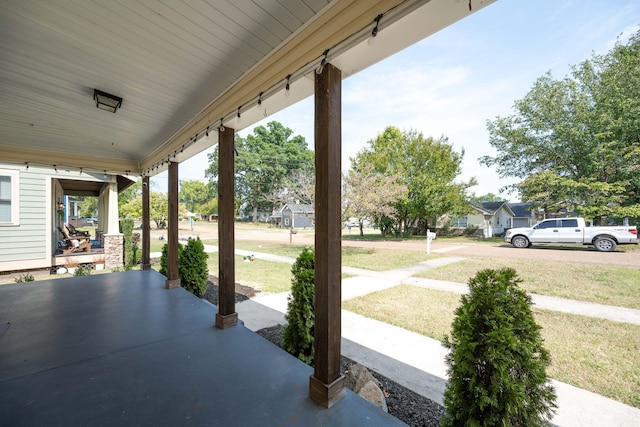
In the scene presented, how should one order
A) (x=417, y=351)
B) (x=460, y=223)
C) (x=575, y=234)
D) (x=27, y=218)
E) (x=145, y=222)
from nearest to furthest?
(x=417, y=351), (x=145, y=222), (x=27, y=218), (x=575, y=234), (x=460, y=223)

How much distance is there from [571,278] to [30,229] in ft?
40.5

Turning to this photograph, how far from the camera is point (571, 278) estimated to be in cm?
579

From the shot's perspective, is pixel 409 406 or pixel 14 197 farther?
pixel 14 197

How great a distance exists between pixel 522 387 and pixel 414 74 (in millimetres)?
4907

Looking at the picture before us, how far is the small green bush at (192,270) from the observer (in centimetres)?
429

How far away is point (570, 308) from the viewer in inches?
158

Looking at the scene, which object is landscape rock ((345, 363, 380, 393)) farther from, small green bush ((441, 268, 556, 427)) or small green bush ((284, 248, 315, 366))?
small green bush ((441, 268, 556, 427))

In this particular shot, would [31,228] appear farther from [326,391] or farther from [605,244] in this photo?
[605,244]

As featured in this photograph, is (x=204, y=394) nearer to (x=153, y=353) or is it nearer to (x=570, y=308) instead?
(x=153, y=353)

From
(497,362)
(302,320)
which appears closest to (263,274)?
(302,320)

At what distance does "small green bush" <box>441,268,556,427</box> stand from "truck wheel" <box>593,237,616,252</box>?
12.2 m

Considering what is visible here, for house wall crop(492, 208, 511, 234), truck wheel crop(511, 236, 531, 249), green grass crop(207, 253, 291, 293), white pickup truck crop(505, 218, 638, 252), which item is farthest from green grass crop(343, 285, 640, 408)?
house wall crop(492, 208, 511, 234)

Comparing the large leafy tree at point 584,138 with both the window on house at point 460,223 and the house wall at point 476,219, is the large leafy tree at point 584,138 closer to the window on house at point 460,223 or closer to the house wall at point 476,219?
the house wall at point 476,219

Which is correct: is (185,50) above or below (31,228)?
above
